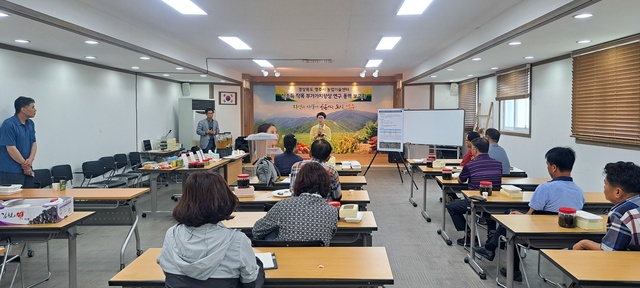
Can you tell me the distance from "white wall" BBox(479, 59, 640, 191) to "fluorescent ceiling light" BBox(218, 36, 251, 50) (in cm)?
528

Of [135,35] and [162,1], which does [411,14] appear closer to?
[162,1]

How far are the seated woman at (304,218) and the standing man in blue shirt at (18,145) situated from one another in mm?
4030

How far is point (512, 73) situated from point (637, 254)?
6603 mm

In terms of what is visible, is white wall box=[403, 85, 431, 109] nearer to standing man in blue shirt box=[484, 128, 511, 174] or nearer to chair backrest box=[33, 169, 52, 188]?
standing man in blue shirt box=[484, 128, 511, 174]

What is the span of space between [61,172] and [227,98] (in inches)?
250

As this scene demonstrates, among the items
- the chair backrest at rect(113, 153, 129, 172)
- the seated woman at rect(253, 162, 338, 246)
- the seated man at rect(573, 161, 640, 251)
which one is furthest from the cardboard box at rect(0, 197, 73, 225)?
the chair backrest at rect(113, 153, 129, 172)

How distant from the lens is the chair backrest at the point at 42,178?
5746 mm

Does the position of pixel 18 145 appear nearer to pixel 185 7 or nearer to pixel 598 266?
pixel 185 7

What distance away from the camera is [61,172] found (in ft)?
20.8

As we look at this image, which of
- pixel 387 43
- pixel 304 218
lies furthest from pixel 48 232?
pixel 387 43

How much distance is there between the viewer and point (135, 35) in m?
5.95

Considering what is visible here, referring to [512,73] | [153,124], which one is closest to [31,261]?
[153,124]

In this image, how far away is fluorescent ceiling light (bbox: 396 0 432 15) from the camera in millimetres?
4815

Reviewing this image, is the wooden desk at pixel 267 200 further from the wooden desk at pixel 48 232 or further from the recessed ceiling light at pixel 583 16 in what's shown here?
the recessed ceiling light at pixel 583 16
